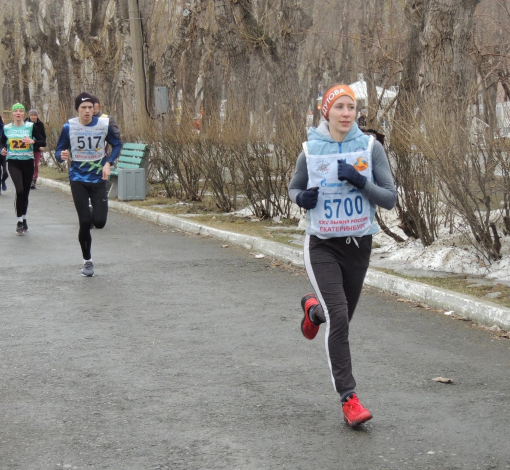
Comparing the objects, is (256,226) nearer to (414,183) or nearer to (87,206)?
(414,183)

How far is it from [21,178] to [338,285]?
32.4 ft

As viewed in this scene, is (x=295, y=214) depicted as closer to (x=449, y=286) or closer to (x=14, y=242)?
(x=14, y=242)

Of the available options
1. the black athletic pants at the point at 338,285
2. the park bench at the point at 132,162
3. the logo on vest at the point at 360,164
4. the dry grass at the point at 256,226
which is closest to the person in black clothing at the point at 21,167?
the dry grass at the point at 256,226

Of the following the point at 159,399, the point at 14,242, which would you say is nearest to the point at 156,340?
the point at 159,399

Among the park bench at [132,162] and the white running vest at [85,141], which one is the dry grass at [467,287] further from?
the park bench at [132,162]

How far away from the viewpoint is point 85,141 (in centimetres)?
1051

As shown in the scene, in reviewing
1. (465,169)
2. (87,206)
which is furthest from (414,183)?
(87,206)

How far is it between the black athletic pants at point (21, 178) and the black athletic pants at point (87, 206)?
4052 mm

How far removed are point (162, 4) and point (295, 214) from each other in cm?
2358

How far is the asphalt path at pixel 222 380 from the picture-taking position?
15.6 ft

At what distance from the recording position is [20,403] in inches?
220

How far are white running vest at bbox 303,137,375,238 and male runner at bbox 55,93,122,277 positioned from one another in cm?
522

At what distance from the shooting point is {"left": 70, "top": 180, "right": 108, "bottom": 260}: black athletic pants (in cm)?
1032

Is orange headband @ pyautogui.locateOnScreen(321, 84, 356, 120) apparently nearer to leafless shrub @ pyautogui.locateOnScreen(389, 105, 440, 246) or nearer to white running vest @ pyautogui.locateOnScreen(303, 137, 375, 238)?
white running vest @ pyautogui.locateOnScreen(303, 137, 375, 238)
